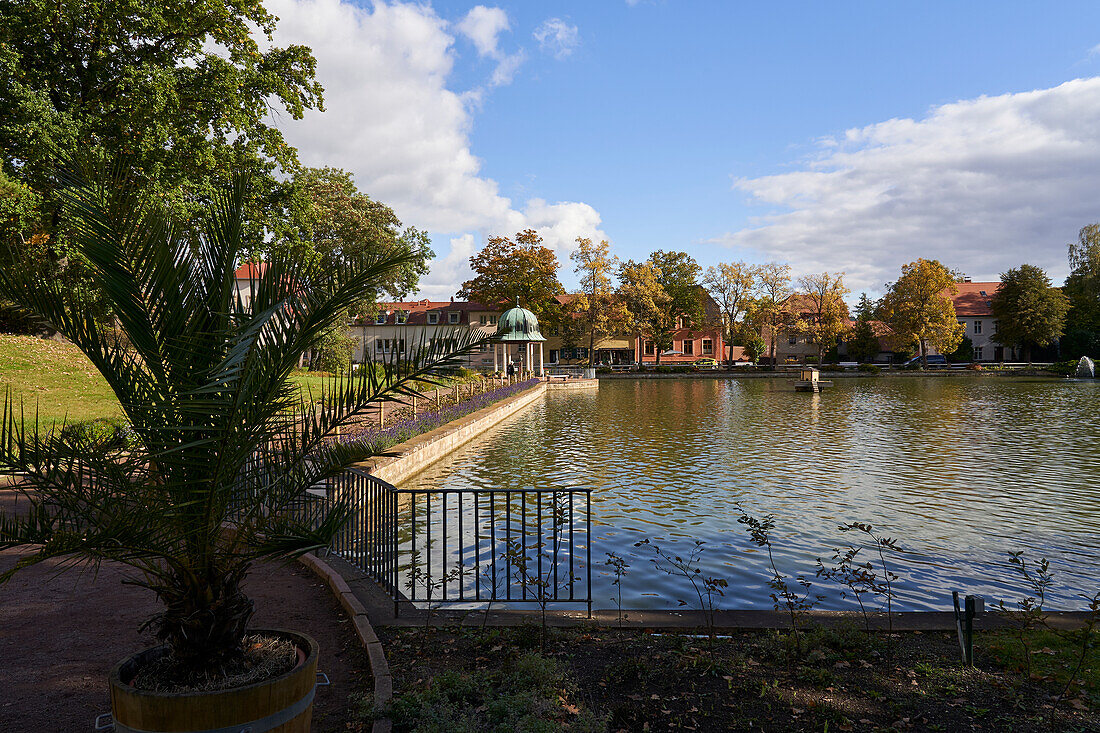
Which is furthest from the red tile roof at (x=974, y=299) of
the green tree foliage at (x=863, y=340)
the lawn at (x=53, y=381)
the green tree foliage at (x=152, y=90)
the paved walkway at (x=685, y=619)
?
the lawn at (x=53, y=381)

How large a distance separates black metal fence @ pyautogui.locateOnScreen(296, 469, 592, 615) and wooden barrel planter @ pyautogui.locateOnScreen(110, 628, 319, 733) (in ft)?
4.04

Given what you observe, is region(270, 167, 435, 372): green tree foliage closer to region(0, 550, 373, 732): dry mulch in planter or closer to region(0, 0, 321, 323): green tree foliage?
region(0, 0, 321, 323): green tree foliage

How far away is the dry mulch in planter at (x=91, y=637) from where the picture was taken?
13.1 feet

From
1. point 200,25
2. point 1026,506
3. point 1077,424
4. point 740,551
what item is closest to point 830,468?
point 1026,506

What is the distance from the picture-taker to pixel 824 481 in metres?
12.3

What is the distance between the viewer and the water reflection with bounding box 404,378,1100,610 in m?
7.52

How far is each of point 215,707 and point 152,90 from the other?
18168 mm

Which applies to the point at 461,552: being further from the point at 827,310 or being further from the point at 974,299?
the point at 974,299

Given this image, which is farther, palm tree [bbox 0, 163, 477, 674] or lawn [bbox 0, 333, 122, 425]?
lawn [bbox 0, 333, 122, 425]

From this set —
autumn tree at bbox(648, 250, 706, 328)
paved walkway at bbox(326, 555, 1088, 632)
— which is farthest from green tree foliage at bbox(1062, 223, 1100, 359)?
paved walkway at bbox(326, 555, 1088, 632)

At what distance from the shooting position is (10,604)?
5.92 metres

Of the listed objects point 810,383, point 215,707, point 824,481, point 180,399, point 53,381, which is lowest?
point 824,481

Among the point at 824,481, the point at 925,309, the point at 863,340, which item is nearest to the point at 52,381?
the point at 824,481

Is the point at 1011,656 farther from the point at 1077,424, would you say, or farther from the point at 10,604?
the point at 1077,424
